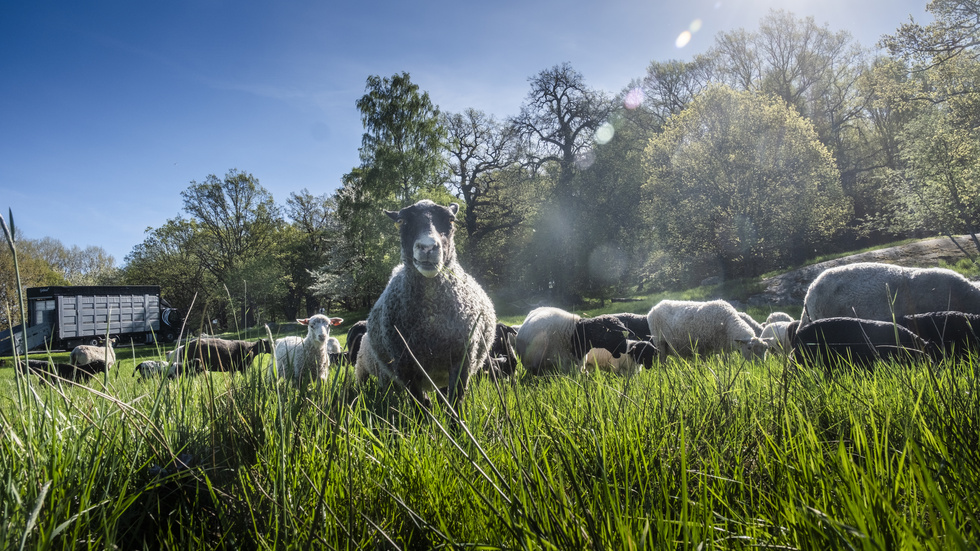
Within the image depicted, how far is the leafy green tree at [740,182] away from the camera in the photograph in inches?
1022

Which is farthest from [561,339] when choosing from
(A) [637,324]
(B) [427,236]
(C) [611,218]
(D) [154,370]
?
(C) [611,218]

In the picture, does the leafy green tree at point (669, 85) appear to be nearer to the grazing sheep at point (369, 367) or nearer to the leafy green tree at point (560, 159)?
the leafy green tree at point (560, 159)

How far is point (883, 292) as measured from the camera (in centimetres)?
732

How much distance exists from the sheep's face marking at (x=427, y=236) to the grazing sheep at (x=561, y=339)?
301 centimetres

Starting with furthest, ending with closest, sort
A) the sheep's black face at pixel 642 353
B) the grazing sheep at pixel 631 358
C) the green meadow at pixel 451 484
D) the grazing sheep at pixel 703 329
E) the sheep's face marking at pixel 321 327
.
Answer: the grazing sheep at pixel 703 329 → the sheep's face marking at pixel 321 327 → the sheep's black face at pixel 642 353 → the grazing sheep at pixel 631 358 → the green meadow at pixel 451 484

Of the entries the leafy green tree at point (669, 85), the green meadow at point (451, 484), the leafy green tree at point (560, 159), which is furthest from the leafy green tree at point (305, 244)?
the green meadow at point (451, 484)

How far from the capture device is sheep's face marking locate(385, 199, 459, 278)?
384 cm

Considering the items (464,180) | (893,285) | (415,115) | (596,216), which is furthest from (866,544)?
(464,180)

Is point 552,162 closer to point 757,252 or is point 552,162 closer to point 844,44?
point 757,252

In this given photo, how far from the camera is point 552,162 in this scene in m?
34.8

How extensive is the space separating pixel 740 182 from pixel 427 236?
28.0 meters

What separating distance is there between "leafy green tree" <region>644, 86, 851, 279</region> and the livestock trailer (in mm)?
30781

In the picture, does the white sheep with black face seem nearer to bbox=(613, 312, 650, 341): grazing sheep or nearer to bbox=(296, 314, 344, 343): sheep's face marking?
bbox=(613, 312, 650, 341): grazing sheep

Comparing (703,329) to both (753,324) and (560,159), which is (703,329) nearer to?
(753,324)
